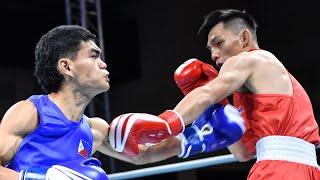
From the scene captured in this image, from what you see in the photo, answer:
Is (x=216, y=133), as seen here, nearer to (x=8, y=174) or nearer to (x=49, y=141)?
(x=49, y=141)

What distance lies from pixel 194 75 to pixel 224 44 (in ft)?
0.68

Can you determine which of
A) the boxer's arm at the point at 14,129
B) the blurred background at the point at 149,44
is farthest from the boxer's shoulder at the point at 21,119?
the blurred background at the point at 149,44

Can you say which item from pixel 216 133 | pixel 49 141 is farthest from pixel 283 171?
pixel 49 141

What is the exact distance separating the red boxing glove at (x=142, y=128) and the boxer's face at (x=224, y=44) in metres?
0.51

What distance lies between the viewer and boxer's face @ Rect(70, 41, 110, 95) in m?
2.31

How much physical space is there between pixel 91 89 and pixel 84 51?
177 millimetres

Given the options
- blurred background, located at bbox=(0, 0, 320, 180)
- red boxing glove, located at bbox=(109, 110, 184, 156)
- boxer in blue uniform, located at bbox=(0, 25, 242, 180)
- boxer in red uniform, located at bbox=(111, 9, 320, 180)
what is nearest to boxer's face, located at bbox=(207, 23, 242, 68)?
boxer in red uniform, located at bbox=(111, 9, 320, 180)

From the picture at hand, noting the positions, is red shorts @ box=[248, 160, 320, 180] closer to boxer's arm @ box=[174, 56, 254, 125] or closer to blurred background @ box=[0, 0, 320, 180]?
boxer's arm @ box=[174, 56, 254, 125]

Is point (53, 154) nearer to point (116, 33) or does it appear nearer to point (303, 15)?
point (303, 15)

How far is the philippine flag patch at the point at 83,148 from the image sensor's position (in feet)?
7.46

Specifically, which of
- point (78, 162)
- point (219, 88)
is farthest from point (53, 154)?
point (219, 88)

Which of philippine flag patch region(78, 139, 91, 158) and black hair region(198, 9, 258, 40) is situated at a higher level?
black hair region(198, 9, 258, 40)

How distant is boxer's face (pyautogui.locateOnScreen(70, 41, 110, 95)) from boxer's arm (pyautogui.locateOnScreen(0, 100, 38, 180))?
0.90 ft

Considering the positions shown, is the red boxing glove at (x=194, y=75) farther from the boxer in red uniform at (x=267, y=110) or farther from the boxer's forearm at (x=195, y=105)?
the boxer's forearm at (x=195, y=105)
